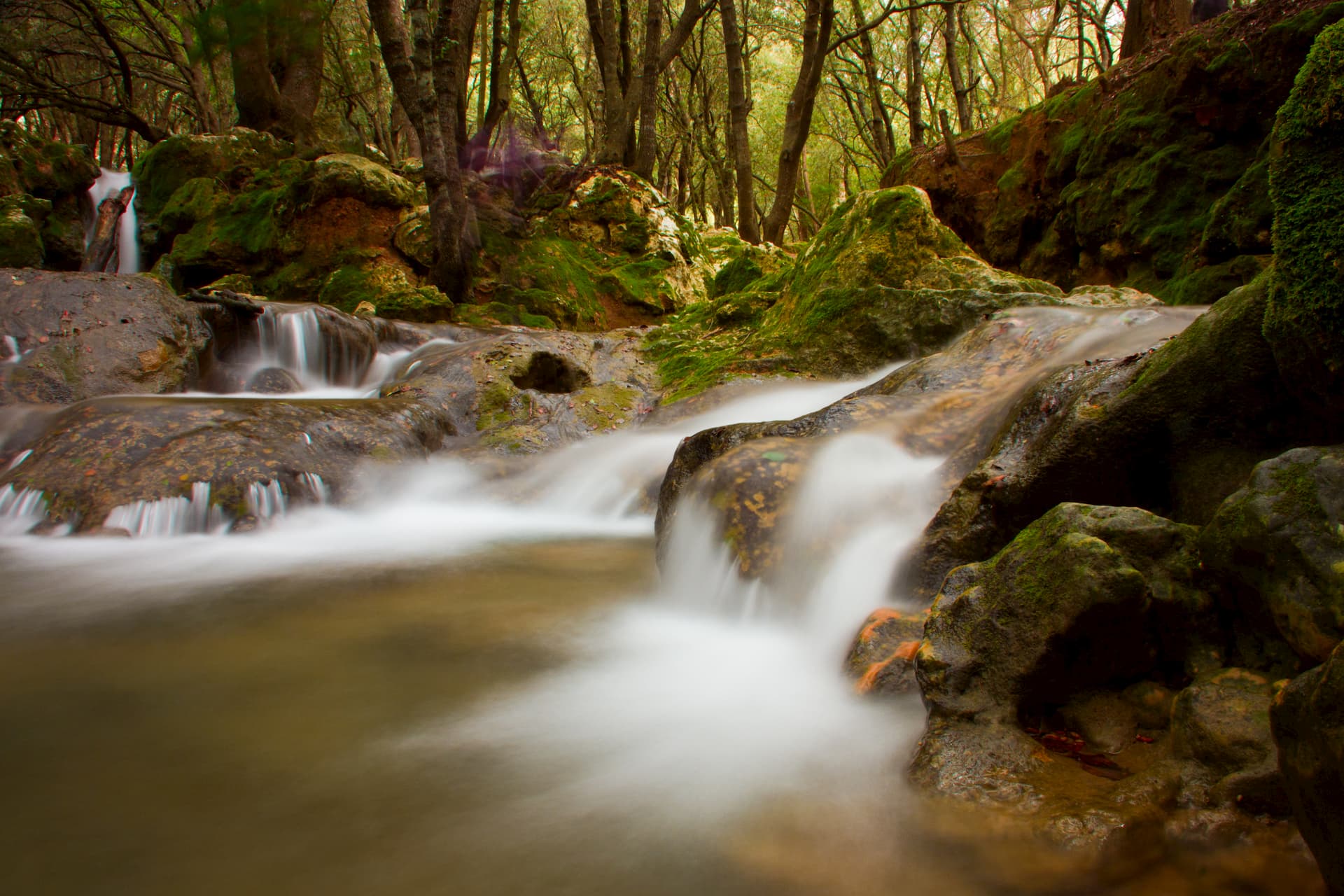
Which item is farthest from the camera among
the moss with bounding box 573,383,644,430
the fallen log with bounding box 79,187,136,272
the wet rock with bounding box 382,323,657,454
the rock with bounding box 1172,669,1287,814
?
the fallen log with bounding box 79,187,136,272

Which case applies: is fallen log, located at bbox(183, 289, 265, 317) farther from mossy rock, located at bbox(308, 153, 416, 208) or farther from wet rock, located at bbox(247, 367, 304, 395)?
mossy rock, located at bbox(308, 153, 416, 208)

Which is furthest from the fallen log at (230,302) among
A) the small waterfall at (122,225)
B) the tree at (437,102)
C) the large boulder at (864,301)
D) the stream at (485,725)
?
the small waterfall at (122,225)

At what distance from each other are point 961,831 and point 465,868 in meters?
1.18

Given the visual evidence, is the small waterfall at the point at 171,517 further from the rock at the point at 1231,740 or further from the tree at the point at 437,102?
the tree at the point at 437,102

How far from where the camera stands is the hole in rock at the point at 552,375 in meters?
8.36

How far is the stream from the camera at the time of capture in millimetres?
1811

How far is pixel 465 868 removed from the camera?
1840 mm

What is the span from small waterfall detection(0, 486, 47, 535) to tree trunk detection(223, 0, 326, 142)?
13.3 m

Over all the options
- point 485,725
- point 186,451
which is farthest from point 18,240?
point 485,725

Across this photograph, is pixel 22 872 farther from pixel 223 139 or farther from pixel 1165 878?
pixel 223 139

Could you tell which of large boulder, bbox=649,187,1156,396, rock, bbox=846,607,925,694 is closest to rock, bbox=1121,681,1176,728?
rock, bbox=846,607,925,694

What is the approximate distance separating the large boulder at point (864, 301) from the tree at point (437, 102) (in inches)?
149

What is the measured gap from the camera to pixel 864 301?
702 centimetres

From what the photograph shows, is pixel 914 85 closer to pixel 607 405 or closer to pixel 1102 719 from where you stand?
pixel 607 405
